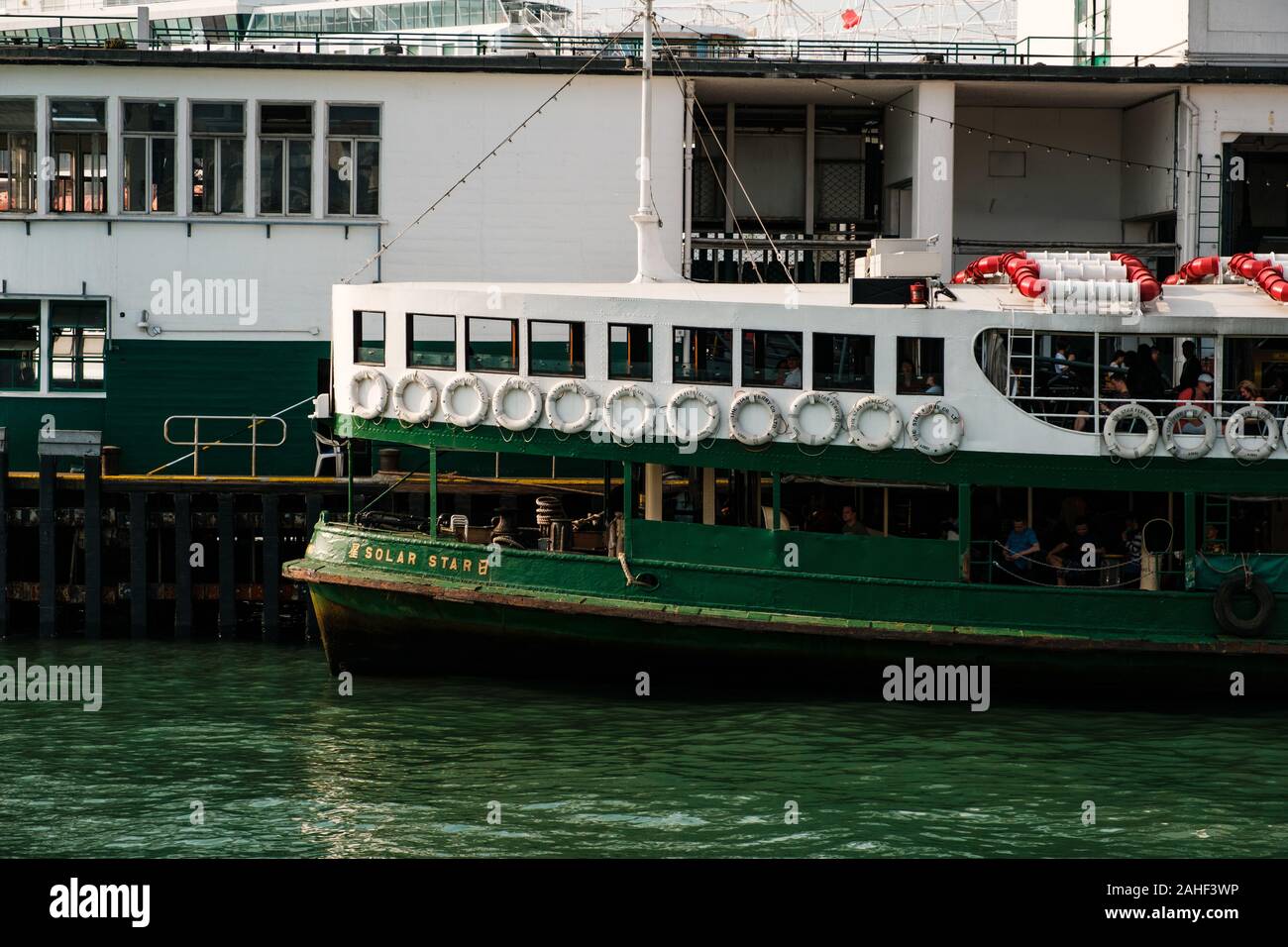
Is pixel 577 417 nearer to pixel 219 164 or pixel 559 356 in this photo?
pixel 559 356

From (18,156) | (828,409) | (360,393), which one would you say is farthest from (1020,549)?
(18,156)

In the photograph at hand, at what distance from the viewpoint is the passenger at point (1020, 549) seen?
60.5 ft

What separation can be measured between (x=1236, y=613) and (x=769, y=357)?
17.8ft

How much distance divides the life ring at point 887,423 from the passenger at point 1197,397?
114 inches

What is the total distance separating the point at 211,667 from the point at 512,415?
15.4 ft

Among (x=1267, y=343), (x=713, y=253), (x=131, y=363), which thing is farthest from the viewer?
(x=713, y=253)

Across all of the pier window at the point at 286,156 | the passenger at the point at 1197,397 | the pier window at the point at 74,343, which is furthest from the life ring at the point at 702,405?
the pier window at the point at 74,343

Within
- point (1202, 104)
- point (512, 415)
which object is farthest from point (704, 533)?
point (1202, 104)

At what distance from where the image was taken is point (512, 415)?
730 inches

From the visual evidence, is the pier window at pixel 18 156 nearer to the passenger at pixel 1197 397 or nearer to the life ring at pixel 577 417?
the life ring at pixel 577 417

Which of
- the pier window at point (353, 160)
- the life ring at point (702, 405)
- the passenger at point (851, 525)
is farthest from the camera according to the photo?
the pier window at point (353, 160)
